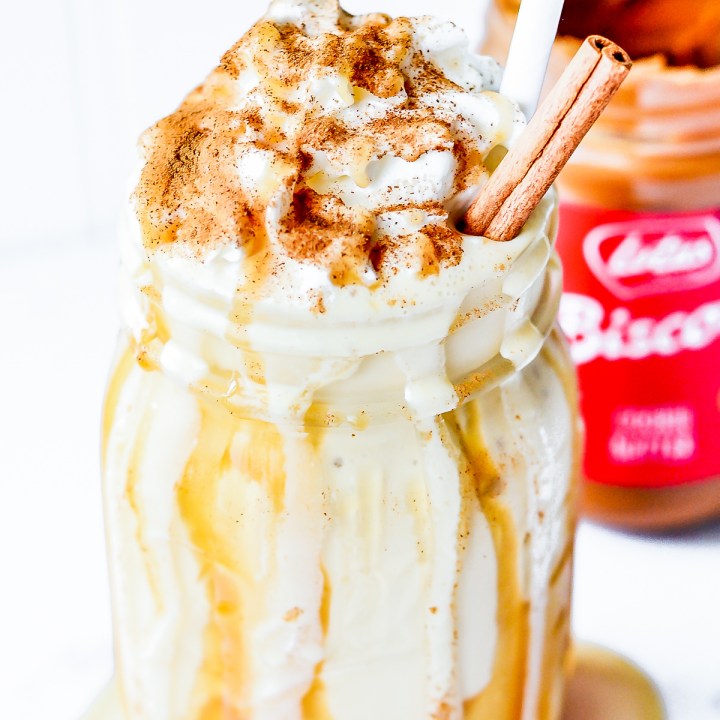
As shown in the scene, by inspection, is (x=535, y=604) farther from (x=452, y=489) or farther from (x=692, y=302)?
(x=692, y=302)

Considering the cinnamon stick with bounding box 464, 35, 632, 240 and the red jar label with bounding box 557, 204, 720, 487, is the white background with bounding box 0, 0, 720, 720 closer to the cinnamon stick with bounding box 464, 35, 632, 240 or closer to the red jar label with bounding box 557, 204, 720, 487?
the red jar label with bounding box 557, 204, 720, 487

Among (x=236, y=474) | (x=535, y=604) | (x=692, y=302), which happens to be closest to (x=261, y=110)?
(x=236, y=474)

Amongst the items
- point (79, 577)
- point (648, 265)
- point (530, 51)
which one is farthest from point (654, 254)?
point (79, 577)

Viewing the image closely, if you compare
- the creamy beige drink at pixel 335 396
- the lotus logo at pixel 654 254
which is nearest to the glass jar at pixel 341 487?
the creamy beige drink at pixel 335 396

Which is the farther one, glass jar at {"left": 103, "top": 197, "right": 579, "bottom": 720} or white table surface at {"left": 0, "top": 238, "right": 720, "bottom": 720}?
white table surface at {"left": 0, "top": 238, "right": 720, "bottom": 720}

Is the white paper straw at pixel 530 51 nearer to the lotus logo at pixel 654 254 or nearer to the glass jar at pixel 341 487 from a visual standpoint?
the glass jar at pixel 341 487

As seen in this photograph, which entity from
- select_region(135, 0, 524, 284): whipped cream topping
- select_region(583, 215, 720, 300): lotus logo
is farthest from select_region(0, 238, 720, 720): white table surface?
select_region(135, 0, 524, 284): whipped cream topping

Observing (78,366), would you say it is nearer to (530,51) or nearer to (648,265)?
(648,265)
